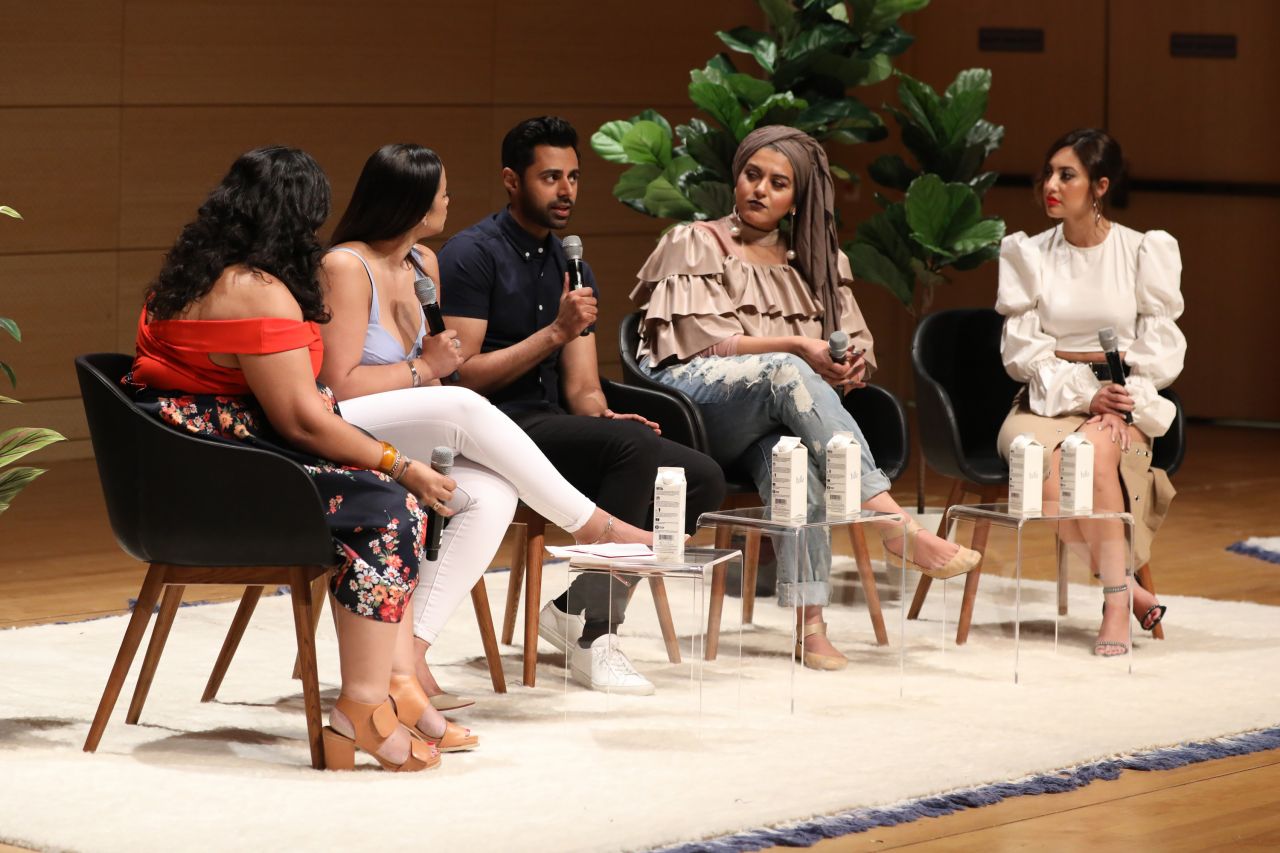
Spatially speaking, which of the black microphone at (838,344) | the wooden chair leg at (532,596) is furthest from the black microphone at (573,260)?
the black microphone at (838,344)

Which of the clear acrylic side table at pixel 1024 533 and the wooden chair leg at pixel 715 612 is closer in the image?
the wooden chair leg at pixel 715 612

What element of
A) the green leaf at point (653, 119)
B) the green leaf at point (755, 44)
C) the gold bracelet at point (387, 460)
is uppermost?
the green leaf at point (755, 44)

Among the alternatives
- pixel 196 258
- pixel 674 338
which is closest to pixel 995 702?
pixel 674 338

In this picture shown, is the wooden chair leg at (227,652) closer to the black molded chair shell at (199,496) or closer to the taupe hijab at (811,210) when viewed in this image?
the black molded chair shell at (199,496)

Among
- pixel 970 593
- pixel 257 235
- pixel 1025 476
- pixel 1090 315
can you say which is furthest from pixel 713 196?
pixel 257 235

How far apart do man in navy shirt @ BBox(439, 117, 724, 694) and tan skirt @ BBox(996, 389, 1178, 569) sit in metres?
0.93

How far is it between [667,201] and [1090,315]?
1651 mm

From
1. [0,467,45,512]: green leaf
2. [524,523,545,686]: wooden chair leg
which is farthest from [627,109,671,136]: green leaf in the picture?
[0,467,45,512]: green leaf

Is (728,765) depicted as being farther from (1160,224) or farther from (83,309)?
(1160,224)

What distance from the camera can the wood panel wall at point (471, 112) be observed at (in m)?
7.36

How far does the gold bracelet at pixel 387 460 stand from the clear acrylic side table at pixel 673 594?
555 mm

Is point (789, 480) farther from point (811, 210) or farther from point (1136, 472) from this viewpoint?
point (1136, 472)

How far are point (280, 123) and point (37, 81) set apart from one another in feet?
3.34

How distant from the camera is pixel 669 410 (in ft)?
16.1
